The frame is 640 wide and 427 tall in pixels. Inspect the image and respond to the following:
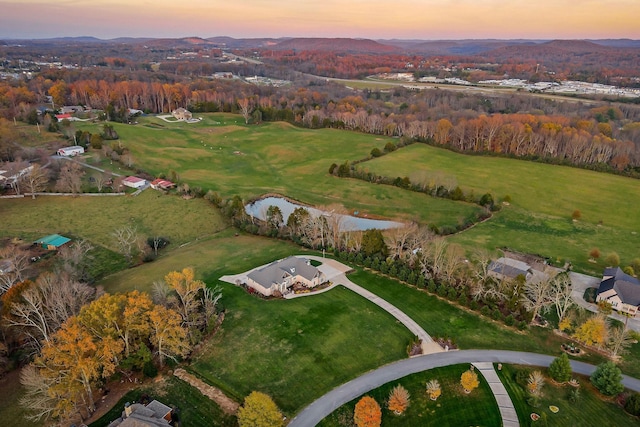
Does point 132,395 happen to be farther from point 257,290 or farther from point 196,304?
point 257,290

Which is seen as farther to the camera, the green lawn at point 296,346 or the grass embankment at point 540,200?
the grass embankment at point 540,200

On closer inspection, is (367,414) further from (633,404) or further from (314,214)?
(314,214)

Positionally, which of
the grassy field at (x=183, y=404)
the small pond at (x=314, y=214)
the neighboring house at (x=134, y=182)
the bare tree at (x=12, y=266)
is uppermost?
the neighboring house at (x=134, y=182)

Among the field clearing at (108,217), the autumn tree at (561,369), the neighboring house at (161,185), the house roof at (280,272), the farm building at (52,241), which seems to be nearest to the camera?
the autumn tree at (561,369)

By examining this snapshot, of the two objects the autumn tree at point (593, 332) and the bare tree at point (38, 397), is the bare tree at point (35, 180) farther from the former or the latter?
the autumn tree at point (593, 332)

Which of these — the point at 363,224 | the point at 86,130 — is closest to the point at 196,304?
the point at 363,224

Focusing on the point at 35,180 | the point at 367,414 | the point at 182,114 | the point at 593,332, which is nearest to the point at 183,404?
the point at 367,414

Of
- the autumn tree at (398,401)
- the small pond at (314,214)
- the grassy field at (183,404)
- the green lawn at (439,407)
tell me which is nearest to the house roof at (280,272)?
the small pond at (314,214)
